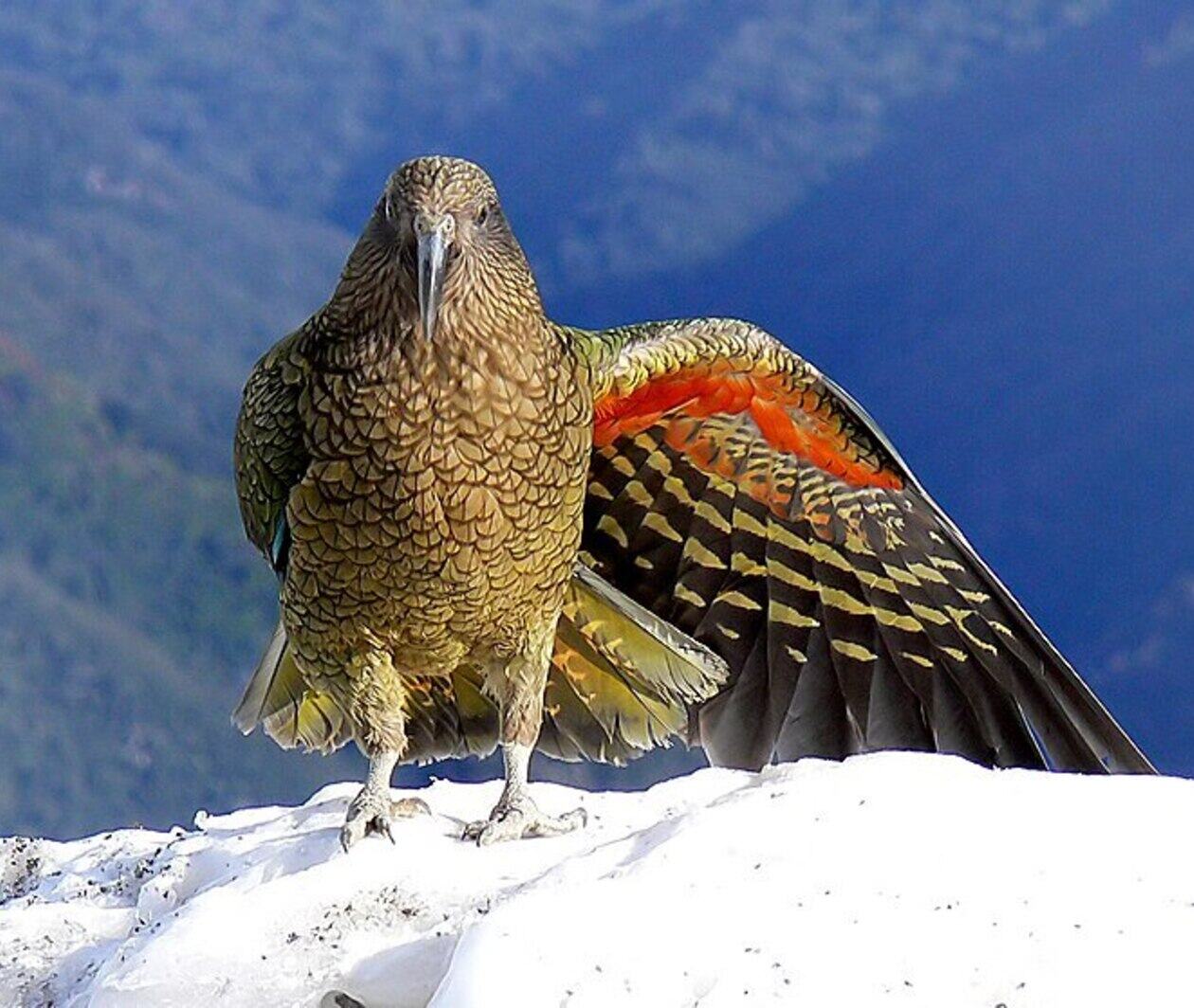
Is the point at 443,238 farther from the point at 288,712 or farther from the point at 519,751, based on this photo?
the point at 288,712

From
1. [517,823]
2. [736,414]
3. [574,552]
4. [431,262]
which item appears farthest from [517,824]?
[736,414]

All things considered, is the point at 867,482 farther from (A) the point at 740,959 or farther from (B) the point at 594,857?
(A) the point at 740,959

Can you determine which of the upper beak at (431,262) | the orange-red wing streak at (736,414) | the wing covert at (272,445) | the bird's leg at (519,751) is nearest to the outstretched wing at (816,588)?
the orange-red wing streak at (736,414)

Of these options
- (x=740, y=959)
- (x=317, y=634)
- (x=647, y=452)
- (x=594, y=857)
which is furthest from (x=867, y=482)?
(x=740, y=959)

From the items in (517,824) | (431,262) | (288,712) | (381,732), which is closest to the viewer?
(431,262)

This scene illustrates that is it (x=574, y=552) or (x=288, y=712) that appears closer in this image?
(x=574, y=552)

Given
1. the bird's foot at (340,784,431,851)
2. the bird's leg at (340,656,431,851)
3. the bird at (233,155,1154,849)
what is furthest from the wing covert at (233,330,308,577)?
the bird's foot at (340,784,431,851)

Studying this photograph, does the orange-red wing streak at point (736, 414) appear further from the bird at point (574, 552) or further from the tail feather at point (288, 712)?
the tail feather at point (288, 712)
